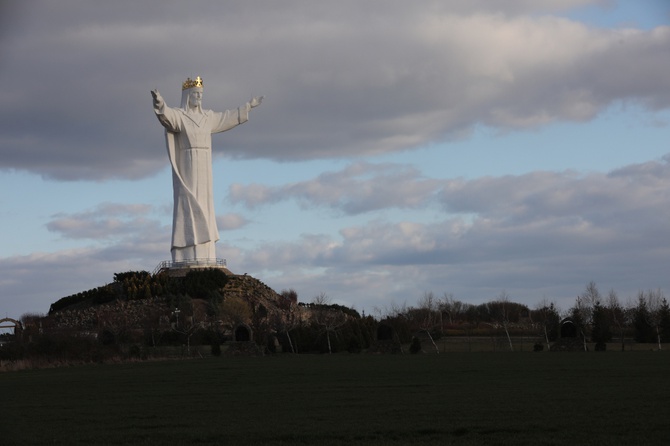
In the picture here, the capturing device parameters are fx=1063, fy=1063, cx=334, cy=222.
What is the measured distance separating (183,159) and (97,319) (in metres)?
9.41

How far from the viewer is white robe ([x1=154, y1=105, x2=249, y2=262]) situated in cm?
5441

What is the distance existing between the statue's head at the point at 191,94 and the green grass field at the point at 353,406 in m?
27.3

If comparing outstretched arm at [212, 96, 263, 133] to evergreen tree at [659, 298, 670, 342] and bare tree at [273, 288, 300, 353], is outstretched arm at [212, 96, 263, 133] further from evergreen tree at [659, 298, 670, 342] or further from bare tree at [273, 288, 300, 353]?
evergreen tree at [659, 298, 670, 342]

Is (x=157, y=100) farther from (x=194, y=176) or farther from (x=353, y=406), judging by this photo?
(x=353, y=406)

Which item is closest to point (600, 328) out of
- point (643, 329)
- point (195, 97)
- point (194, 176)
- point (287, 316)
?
point (643, 329)

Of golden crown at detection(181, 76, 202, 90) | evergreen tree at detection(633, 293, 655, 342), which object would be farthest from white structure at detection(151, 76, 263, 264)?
evergreen tree at detection(633, 293, 655, 342)

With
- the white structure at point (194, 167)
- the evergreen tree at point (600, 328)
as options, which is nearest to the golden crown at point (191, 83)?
the white structure at point (194, 167)

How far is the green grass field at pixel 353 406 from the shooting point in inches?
546

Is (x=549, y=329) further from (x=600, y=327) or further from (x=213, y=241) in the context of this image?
(x=213, y=241)

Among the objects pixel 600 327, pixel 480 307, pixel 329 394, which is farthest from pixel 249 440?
pixel 480 307

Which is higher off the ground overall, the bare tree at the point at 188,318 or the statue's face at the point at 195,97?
the statue's face at the point at 195,97

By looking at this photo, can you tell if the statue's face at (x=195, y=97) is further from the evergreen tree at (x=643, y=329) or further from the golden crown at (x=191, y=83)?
the evergreen tree at (x=643, y=329)

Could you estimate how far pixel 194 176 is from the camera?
181ft

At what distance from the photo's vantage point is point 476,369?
2709 centimetres
